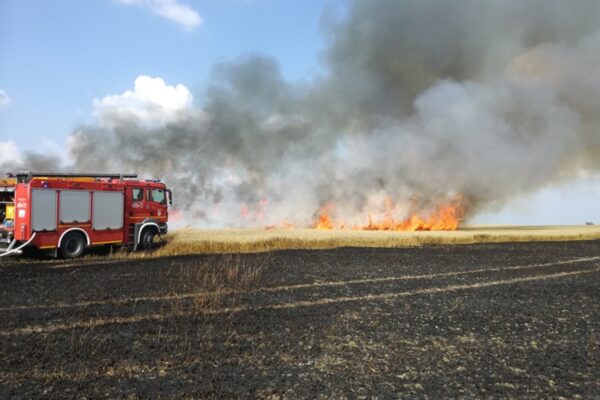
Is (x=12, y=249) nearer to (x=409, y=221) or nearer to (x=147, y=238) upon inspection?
(x=147, y=238)

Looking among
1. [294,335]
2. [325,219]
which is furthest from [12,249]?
[325,219]

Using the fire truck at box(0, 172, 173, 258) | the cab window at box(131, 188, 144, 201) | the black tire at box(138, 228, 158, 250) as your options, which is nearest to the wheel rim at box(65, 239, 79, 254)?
the fire truck at box(0, 172, 173, 258)

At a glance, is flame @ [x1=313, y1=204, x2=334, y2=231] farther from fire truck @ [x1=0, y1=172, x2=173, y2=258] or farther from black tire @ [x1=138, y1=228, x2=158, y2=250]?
black tire @ [x1=138, y1=228, x2=158, y2=250]

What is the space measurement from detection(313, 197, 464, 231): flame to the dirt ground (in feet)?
115

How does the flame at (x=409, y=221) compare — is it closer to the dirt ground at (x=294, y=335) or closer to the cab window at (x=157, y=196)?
the cab window at (x=157, y=196)

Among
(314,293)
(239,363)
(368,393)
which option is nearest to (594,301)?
(314,293)

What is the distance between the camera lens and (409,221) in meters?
52.1

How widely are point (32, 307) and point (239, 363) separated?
21.4ft

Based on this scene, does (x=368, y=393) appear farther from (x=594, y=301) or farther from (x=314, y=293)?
(x=594, y=301)

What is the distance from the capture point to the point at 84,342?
7863 millimetres

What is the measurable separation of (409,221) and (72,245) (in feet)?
127

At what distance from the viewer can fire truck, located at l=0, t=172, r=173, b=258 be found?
730 inches

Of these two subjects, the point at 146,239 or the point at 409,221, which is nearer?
the point at 146,239

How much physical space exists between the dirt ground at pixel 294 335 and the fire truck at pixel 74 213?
309 centimetres
